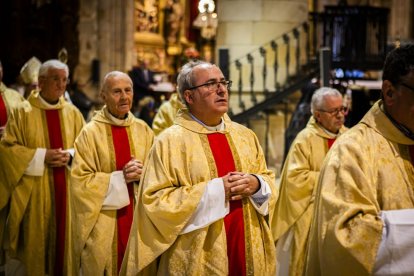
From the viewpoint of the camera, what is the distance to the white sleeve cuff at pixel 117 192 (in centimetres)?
493

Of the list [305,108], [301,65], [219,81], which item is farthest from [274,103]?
[219,81]

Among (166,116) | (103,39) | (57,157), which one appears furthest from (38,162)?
(103,39)

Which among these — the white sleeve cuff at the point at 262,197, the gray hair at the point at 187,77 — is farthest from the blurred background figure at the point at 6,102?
the white sleeve cuff at the point at 262,197

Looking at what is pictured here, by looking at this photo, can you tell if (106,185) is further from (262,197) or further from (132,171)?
(262,197)

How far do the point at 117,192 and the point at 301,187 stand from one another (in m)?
1.50

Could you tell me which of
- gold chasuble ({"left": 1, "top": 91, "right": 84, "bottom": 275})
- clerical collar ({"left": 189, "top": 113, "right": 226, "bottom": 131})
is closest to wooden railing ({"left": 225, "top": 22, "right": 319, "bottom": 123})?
gold chasuble ({"left": 1, "top": 91, "right": 84, "bottom": 275})

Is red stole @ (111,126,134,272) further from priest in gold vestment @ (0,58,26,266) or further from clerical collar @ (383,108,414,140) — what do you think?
clerical collar @ (383,108,414,140)

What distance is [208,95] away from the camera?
379cm

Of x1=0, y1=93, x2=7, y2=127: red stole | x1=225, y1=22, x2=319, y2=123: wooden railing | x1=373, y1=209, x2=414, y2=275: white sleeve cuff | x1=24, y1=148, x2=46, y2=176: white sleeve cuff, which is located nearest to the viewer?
x1=373, y1=209, x2=414, y2=275: white sleeve cuff

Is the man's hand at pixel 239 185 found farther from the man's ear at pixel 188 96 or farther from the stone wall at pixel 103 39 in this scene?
the stone wall at pixel 103 39

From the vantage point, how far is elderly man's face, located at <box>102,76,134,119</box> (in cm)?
515

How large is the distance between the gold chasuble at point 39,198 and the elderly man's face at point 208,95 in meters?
2.53

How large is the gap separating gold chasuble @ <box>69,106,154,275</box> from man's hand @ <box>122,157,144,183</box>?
138 millimetres

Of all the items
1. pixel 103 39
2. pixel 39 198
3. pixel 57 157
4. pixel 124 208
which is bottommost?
pixel 39 198
